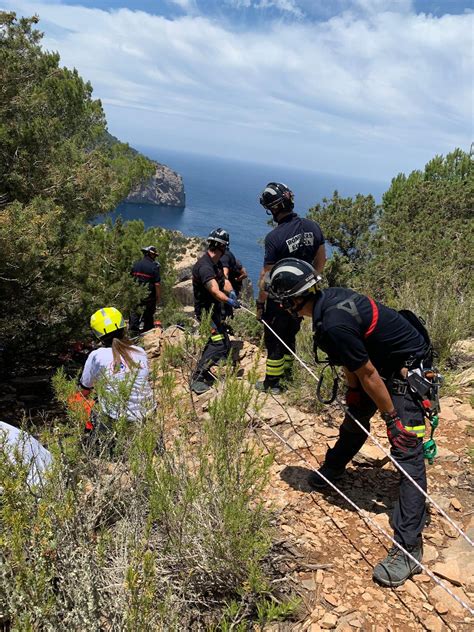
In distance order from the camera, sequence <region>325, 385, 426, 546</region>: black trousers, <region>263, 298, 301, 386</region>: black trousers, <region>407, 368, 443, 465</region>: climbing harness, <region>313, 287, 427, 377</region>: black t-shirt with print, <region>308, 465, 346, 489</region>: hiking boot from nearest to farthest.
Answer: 1. <region>313, 287, 427, 377</region>: black t-shirt with print
2. <region>325, 385, 426, 546</region>: black trousers
3. <region>407, 368, 443, 465</region>: climbing harness
4. <region>308, 465, 346, 489</region>: hiking boot
5. <region>263, 298, 301, 386</region>: black trousers

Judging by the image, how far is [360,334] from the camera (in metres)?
2.96

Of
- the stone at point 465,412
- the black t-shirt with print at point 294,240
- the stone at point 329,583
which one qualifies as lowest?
the stone at point 329,583

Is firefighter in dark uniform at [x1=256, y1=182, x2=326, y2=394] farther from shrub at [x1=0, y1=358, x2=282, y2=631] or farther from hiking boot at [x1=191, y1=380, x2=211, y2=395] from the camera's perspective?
shrub at [x1=0, y1=358, x2=282, y2=631]

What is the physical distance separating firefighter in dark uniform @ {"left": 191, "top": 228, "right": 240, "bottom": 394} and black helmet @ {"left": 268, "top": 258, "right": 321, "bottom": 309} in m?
2.31

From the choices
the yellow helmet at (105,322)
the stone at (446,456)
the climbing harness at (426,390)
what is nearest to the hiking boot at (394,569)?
the climbing harness at (426,390)

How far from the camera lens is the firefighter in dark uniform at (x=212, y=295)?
555cm

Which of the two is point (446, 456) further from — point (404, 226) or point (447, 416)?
point (404, 226)

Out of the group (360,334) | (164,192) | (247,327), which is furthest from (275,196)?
(164,192)

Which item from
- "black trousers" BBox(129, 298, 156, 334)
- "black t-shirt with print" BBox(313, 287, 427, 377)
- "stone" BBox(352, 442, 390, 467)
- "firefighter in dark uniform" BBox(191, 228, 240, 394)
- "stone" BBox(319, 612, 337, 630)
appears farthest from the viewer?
"black trousers" BBox(129, 298, 156, 334)

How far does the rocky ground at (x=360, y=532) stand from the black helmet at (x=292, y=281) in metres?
0.73

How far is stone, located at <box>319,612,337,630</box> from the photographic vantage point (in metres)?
2.47

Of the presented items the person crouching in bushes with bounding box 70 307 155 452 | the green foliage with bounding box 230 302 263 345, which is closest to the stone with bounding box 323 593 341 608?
the person crouching in bushes with bounding box 70 307 155 452

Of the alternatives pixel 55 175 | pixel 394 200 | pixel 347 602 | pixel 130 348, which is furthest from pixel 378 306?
pixel 394 200

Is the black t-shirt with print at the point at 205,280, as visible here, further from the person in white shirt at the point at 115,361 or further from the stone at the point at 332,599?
the stone at the point at 332,599
